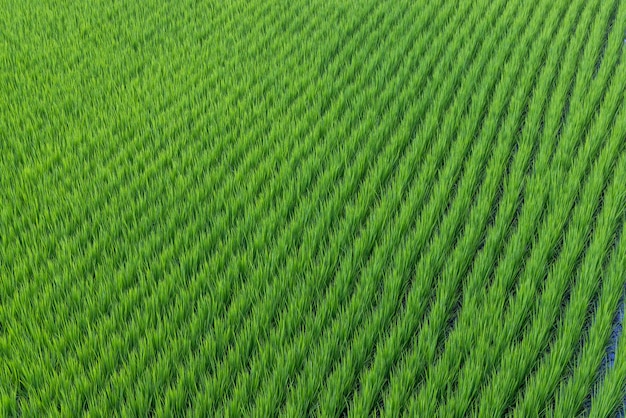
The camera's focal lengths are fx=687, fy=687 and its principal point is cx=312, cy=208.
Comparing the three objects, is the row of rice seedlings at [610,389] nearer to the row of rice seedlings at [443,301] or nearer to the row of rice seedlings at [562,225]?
the row of rice seedlings at [562,225]

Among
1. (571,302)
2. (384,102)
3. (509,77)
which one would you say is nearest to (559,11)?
(509,77)

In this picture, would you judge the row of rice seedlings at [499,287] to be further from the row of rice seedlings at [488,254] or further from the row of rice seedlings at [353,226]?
the row of rice seedlings at [353,226]

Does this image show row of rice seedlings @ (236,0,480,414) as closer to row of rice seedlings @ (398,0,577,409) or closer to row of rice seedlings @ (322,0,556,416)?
row of rice seedlings @ (322,0,556,416)

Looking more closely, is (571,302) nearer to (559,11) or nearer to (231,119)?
(231,119)

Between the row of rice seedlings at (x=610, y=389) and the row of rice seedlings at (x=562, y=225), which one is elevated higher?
the row of rice seedlings at (x=562, y=225)

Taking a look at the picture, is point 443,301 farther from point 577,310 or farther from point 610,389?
point 610,389

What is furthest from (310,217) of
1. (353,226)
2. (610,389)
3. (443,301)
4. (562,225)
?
(610,389)

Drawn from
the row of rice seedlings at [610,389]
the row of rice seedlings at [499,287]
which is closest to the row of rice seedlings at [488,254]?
the row of rice seedlings at [499,287]

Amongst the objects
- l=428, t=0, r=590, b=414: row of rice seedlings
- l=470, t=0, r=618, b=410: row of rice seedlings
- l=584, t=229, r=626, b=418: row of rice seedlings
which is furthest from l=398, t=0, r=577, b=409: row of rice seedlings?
l=584, t=229, r=626, b=418: row of rice seedlings
